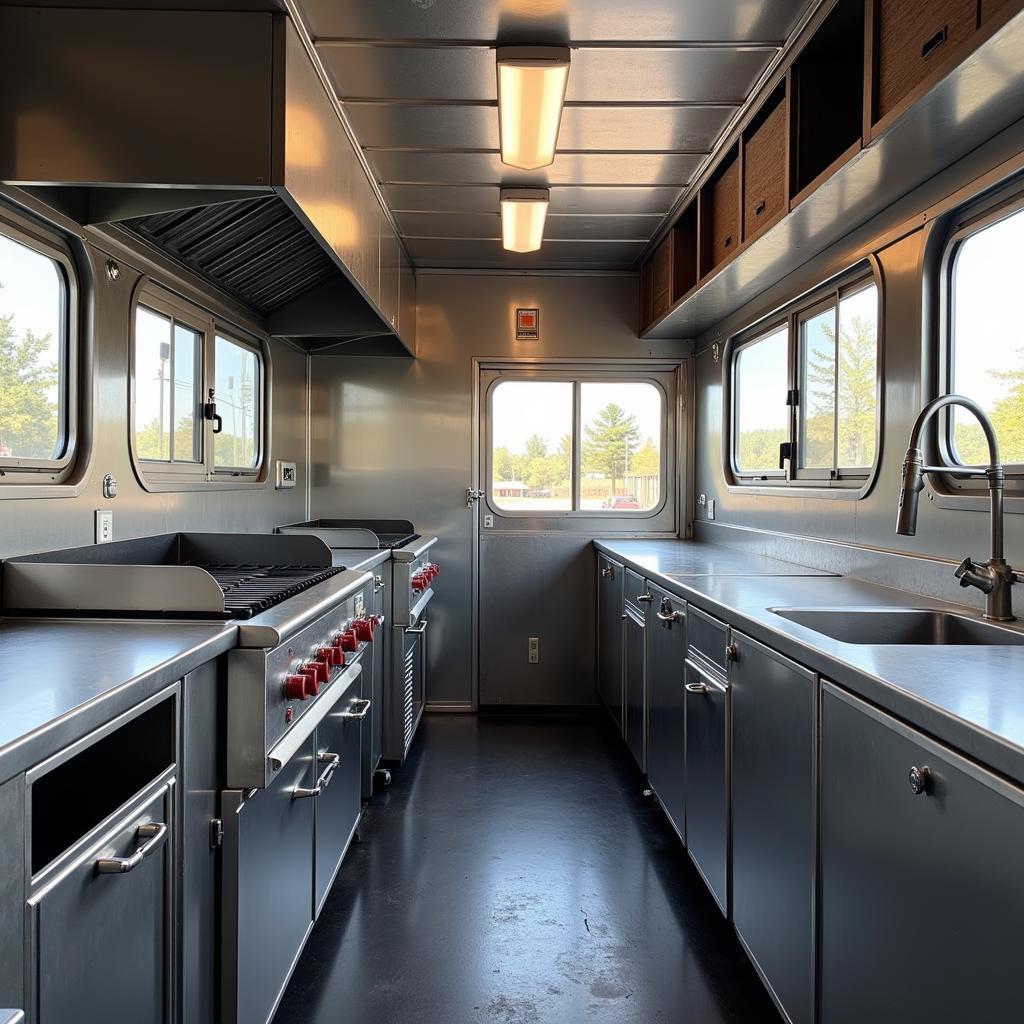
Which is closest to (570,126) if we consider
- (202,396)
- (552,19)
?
(552,19)

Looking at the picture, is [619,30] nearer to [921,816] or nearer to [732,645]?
[732,645]

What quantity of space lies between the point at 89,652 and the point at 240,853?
1.62 ft

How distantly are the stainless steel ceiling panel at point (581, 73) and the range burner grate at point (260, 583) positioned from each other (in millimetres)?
1492

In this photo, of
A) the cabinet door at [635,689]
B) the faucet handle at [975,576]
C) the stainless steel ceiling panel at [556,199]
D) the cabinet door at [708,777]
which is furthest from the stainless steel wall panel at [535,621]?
the faucet handle at [975,576]

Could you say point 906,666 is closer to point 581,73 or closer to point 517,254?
point 581,73

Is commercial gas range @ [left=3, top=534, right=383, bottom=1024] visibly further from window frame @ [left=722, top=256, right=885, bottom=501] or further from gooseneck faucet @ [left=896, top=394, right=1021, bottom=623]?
window frame @ [left=722, top=256, right=885, bottom=501]

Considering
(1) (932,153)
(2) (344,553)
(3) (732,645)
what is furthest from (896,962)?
(2) (344,553)

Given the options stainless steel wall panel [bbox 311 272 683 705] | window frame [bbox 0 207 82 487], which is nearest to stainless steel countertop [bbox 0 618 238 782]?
window frame [bbox 0 207 82 487]

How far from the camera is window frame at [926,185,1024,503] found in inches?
83.0

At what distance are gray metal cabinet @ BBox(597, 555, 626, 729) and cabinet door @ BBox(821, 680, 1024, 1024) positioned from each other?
7.73ft

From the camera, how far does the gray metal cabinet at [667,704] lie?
A: 2688 millimetres

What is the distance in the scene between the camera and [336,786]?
7.86ft

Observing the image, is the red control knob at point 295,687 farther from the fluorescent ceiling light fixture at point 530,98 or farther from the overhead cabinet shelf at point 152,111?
the fluorescent ceiling light fixture at point 530,98

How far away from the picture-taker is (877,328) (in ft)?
8.64
